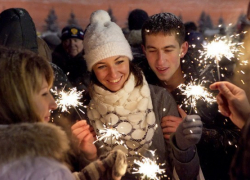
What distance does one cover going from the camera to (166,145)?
2.65 metres

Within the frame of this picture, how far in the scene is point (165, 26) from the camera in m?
3.01

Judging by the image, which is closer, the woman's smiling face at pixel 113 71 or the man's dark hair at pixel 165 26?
the woman's smiling face at pixel 113 71

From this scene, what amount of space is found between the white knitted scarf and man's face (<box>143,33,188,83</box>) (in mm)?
309

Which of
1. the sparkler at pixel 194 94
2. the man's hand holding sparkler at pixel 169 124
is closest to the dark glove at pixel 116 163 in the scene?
the man's hand holding sparkler at pixel 169 124

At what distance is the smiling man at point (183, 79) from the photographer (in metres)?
2.63

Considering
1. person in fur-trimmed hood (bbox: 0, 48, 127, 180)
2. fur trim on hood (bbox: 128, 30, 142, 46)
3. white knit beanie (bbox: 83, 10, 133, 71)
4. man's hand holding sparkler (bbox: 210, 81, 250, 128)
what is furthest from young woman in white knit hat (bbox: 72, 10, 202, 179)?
fur trim on hood (bbox: 128, 30, 142, 46)

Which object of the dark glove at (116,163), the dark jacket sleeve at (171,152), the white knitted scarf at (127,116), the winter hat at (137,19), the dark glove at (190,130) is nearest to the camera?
the dark glove at (116,163)

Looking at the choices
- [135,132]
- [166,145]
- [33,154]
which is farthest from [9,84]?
[166,145]

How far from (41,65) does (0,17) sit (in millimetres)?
1500

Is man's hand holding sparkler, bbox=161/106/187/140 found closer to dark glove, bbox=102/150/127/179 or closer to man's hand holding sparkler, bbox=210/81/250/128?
man's hand holding sparkler, bbox=210/81/250/128

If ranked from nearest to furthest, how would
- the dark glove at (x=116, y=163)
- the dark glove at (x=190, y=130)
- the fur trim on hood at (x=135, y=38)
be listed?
1. the dark glove at (x=116, y=163)
2. the dark glove at (x=190, y=130)
3. the fur trim on hood at (x=135, y=38)

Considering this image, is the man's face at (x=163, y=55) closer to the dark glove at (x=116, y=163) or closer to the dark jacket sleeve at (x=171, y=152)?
the dark jacket sleeve at (x=171, y=152)

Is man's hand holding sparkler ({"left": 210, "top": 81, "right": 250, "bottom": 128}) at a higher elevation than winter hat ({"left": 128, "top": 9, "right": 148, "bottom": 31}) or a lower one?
lower

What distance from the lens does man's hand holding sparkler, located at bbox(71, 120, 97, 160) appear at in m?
2.51
